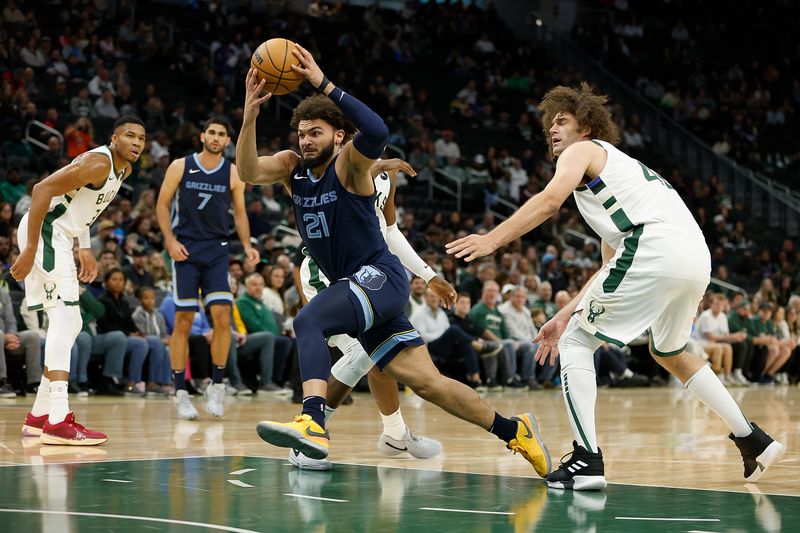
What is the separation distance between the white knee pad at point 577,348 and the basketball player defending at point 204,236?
13.9 ft

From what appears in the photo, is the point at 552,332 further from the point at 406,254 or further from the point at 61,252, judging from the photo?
the point at 61,252

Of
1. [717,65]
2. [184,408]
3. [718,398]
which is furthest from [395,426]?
[717,65]

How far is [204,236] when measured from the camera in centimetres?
908

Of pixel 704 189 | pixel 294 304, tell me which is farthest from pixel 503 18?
pixel 294 304

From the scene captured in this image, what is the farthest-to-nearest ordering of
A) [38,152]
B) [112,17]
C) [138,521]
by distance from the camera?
[112,17] → [38,152] → [138,521]

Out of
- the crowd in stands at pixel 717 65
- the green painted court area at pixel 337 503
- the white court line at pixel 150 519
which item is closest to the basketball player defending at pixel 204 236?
the green painted court area at pixel 337 503

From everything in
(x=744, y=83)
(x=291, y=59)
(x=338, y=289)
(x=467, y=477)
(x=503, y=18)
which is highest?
(x=503, y=18)

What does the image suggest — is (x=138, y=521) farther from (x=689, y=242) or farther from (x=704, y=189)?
(x=704, y=189)

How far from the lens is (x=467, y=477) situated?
5.64 m

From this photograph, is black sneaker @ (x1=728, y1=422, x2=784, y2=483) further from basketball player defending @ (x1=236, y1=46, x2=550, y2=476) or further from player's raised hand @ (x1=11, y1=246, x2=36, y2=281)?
player's raised hand @ (x1=11, y1=246, x2=36, y2=281)

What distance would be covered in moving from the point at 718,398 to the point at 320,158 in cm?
233

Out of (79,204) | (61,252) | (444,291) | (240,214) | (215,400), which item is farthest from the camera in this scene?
(240,214)

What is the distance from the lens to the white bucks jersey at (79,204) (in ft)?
23.4

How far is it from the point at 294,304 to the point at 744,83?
67.1 feet
